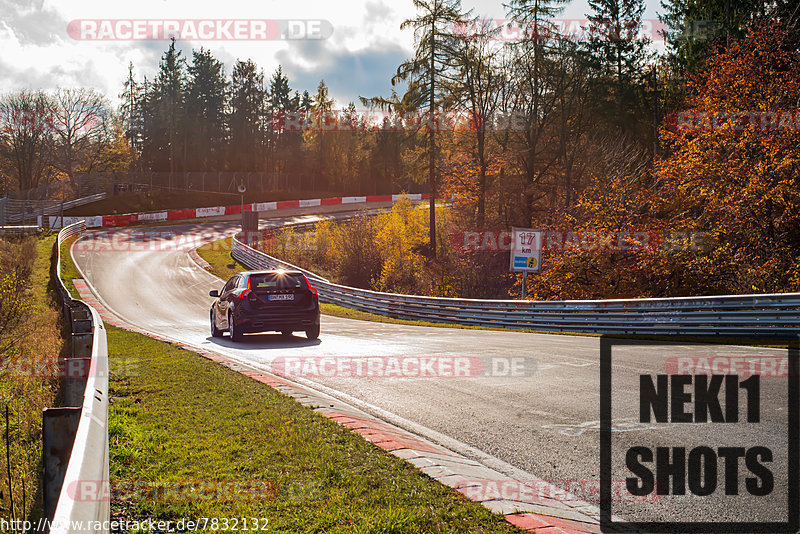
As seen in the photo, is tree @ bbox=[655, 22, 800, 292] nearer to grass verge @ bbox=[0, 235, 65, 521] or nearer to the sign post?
the sign post

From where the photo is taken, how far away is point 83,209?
59.8 meters

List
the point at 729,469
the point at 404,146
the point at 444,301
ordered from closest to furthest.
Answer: the point at 729,469, the point at 444,301, the point at 404,146

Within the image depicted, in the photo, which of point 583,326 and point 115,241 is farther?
point 115,241

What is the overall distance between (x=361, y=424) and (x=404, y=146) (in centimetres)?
3798

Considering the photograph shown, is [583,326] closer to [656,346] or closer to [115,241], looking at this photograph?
[656,346]

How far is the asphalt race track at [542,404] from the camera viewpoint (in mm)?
4898

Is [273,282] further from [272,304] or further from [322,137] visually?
[322,137]

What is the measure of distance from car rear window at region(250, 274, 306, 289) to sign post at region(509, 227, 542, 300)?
34.3 ft

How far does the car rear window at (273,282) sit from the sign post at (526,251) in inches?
412

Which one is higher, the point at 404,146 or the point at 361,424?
the point at 404,146

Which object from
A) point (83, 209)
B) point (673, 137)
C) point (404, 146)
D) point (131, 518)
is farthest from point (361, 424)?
point (83, 209)

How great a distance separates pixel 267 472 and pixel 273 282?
33.1 feet

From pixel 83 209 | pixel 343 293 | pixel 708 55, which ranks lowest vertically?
pixel 343 293

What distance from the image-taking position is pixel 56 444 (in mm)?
3705
